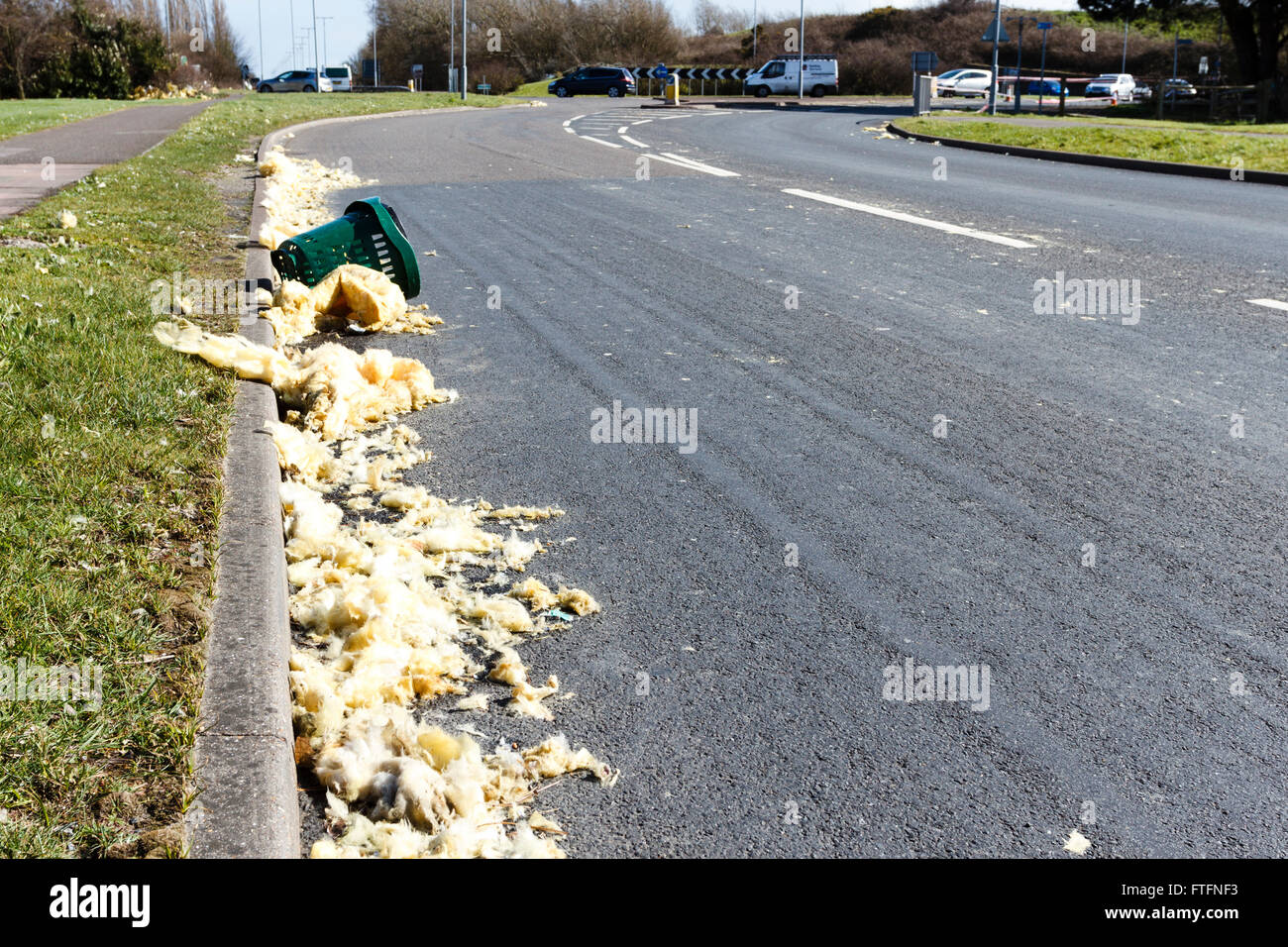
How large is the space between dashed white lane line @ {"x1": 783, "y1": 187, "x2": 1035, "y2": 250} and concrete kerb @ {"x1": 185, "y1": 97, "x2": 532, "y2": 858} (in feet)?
23.5

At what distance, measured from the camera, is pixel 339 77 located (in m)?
70.1

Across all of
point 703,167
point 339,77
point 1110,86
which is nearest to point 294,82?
point 339,77

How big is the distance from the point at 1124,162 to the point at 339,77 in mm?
62203

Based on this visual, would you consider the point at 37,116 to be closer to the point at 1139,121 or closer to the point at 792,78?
the point at 1139,121

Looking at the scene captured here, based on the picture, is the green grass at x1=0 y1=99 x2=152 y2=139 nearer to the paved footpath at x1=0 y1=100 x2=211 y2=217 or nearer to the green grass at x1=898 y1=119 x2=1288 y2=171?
the paved footpath at x1=0 y1=100 x2=211 y2=217

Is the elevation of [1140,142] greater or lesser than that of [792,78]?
lesser

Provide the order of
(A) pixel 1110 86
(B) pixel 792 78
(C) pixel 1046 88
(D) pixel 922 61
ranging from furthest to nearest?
(C) pixel 1046 88
(B) pixel 792 78
(A) pixel 1110 86
(D) pixel 922 61

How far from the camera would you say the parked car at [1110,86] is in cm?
5072

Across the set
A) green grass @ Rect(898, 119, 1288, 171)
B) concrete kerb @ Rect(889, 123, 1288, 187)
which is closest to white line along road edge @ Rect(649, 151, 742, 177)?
concrete kerb @ Rect(889, 123, 1288, 187)

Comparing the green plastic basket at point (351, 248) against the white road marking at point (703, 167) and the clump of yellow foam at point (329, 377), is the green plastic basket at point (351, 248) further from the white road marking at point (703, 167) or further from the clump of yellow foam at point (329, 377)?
the white road marking at point (703, 167)

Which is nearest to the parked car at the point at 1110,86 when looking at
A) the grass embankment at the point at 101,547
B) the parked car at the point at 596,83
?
Result: the parked car at the point at 596,83

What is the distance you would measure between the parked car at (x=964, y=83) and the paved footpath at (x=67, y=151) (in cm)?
3350

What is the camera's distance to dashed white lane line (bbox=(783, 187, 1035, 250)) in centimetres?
963
